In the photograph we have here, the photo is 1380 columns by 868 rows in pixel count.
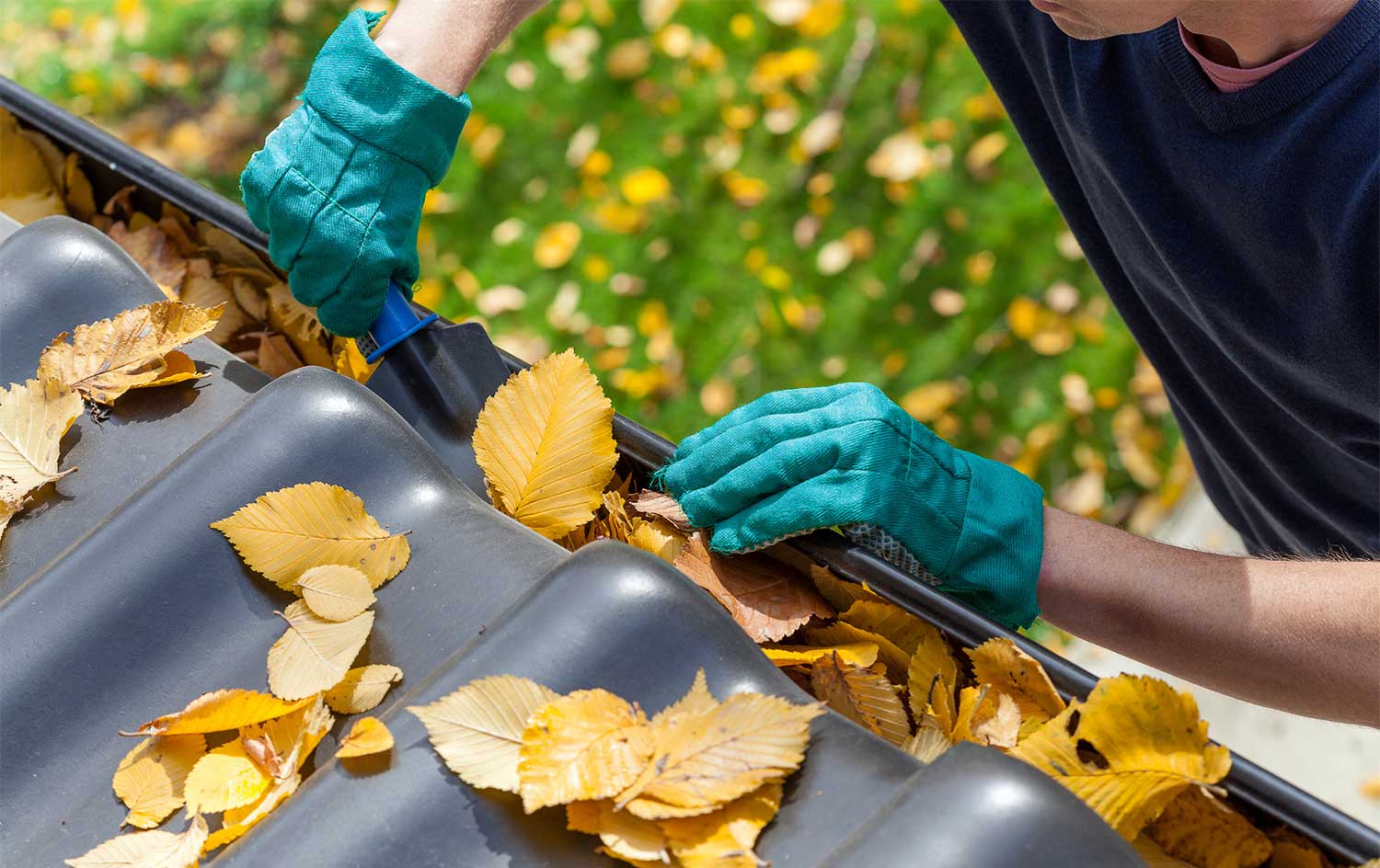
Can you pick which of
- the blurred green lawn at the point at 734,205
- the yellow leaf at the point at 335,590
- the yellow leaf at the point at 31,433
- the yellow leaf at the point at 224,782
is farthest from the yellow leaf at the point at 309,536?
the blurred green lawn at the point at 734,205

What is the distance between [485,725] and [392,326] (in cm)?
60

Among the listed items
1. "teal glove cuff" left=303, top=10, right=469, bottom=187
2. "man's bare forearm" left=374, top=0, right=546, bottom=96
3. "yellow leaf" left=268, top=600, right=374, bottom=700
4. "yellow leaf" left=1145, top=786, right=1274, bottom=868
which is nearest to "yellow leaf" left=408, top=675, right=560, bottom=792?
"yellow leaf" left=268, top=600, right=374, bottom=700

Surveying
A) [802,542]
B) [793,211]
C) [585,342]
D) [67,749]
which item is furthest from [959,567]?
[793,211]

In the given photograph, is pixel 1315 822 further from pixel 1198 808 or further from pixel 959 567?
pixel 959 567

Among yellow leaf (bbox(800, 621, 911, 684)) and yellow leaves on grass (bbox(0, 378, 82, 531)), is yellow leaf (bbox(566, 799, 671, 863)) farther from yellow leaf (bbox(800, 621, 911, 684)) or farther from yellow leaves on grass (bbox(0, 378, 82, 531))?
yellow leaves on grass (bbox(0, 378, 82, 531))

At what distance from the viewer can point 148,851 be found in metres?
0.87

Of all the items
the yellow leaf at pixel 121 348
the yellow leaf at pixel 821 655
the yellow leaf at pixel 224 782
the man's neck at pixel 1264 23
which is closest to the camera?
the yellow leaf at pixel 224 782

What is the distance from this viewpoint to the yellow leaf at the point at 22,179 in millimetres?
1466

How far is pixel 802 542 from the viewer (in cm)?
109

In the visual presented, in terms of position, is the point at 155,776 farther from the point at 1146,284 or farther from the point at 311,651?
the point at 1146,284

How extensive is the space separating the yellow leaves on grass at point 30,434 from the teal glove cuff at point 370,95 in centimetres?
46

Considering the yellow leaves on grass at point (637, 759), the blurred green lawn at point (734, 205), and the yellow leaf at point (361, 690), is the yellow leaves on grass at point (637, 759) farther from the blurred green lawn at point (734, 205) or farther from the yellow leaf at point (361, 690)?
the blurred green lawn at point (734, 205)

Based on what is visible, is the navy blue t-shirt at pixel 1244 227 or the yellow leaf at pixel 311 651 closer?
the yellow leaf at pixel 311 651

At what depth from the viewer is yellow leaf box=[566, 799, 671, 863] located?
30.9 inches
